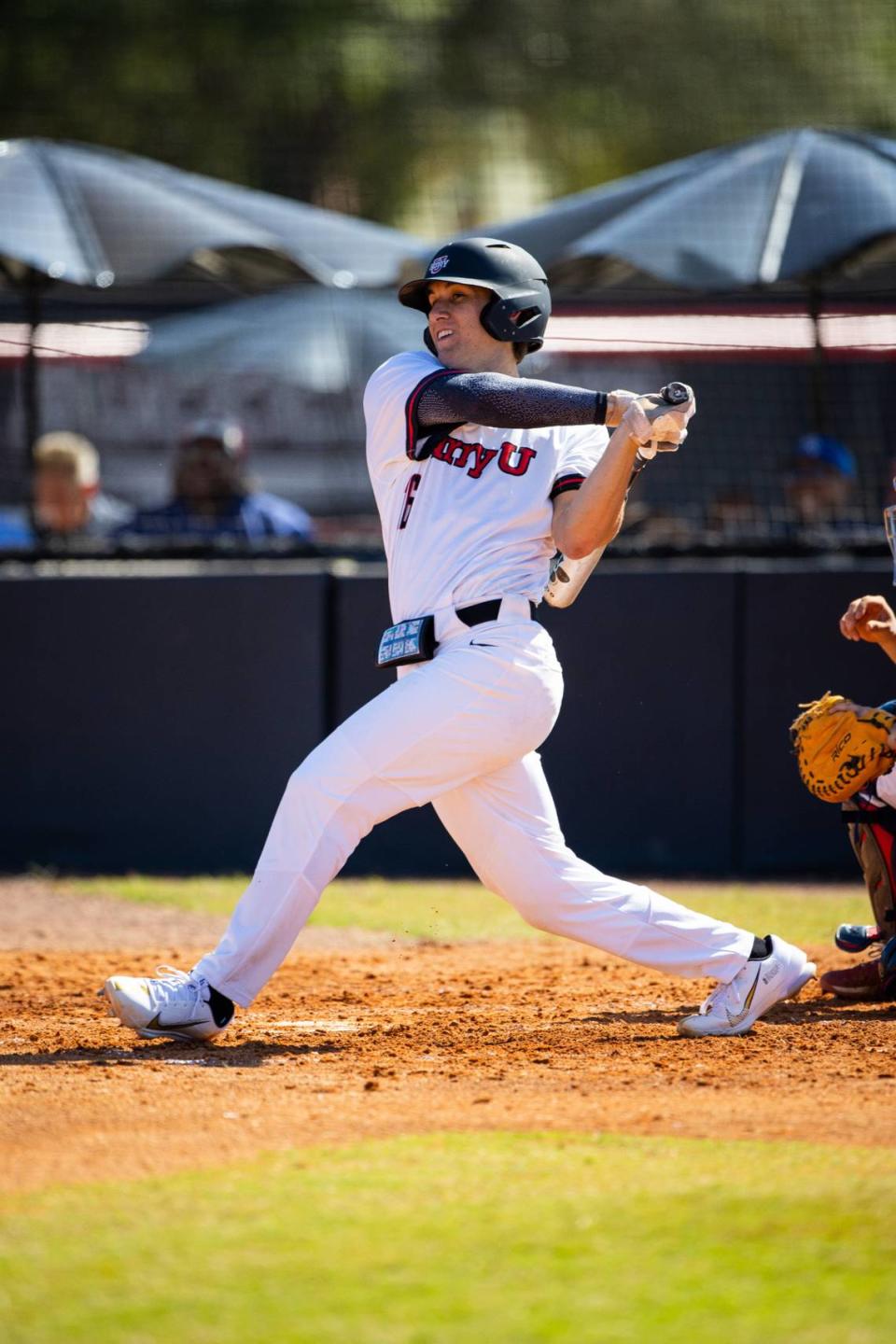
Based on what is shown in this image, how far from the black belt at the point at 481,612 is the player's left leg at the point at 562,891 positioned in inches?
15.6

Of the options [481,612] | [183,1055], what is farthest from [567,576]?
[183,1055]

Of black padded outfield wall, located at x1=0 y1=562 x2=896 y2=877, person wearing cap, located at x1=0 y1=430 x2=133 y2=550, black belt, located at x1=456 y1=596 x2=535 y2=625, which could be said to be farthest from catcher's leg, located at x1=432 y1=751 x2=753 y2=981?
person wearing cap, located at x1=0 y1=430 x2=133 y2=550

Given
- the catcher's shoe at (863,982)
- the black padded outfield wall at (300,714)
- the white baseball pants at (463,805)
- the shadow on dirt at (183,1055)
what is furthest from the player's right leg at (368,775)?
the black padded outfield wall at (300,714)

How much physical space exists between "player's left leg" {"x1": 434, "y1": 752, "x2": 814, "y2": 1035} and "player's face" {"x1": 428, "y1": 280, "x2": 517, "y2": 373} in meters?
1.06

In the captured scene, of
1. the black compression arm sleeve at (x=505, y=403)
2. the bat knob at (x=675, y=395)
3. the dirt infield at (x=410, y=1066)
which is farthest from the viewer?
the black compression arm sleeve at (x=505, y=403)

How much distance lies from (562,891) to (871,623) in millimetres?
1238

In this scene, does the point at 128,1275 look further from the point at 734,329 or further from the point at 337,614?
the point at 734,329

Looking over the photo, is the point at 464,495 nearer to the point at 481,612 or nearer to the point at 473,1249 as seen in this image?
the point at 481,612

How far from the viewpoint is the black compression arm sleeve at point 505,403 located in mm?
4203

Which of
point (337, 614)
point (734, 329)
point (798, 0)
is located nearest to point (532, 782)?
point (337, 614)

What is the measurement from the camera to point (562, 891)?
14.4 ft

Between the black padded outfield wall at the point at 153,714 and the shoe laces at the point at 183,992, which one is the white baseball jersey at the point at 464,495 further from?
the black padded outfield wall at the point at 153,714

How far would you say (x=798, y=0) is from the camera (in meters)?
23.1

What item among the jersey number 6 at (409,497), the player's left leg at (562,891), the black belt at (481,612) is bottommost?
the player's left leg at (562,891)
